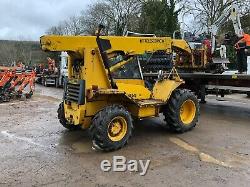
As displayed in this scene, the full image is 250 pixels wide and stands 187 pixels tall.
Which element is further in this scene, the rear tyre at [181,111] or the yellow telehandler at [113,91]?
the rear tyre at [181,111]

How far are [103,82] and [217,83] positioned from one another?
5077mm

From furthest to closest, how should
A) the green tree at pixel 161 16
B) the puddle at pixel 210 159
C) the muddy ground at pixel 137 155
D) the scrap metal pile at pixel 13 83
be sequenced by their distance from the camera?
the green tree at pixel 161 16, the scrap metal pile at pixel 13 83, the puddle at pixel 210 159, the muddy ground at pixel 137 155

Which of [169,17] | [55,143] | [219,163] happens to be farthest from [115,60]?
[169,17]

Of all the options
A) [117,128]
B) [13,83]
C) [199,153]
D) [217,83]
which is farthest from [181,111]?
[13,83]

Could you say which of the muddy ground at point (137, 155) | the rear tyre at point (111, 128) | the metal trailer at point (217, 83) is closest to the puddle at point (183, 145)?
the muddy ground at point (137, 155)

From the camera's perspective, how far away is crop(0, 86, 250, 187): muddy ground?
5.18 meters

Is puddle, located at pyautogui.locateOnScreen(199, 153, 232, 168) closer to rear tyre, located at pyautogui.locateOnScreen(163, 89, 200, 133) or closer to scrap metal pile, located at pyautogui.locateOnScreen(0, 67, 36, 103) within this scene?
rear tyre, located at pyautogui.locateOnScreen(163, 89, 200, 133)

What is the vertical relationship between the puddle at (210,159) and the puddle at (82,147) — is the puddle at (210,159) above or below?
below

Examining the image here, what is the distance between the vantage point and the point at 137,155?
6.31 m

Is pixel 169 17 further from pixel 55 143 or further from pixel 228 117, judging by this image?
pixel 55 143

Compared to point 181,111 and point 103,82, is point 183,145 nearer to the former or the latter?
point 181,111

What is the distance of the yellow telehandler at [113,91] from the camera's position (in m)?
6.45

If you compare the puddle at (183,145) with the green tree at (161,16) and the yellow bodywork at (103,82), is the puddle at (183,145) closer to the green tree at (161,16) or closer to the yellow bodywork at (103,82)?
the yellow bodywork at (103,82)

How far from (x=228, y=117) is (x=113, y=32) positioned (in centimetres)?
3013
